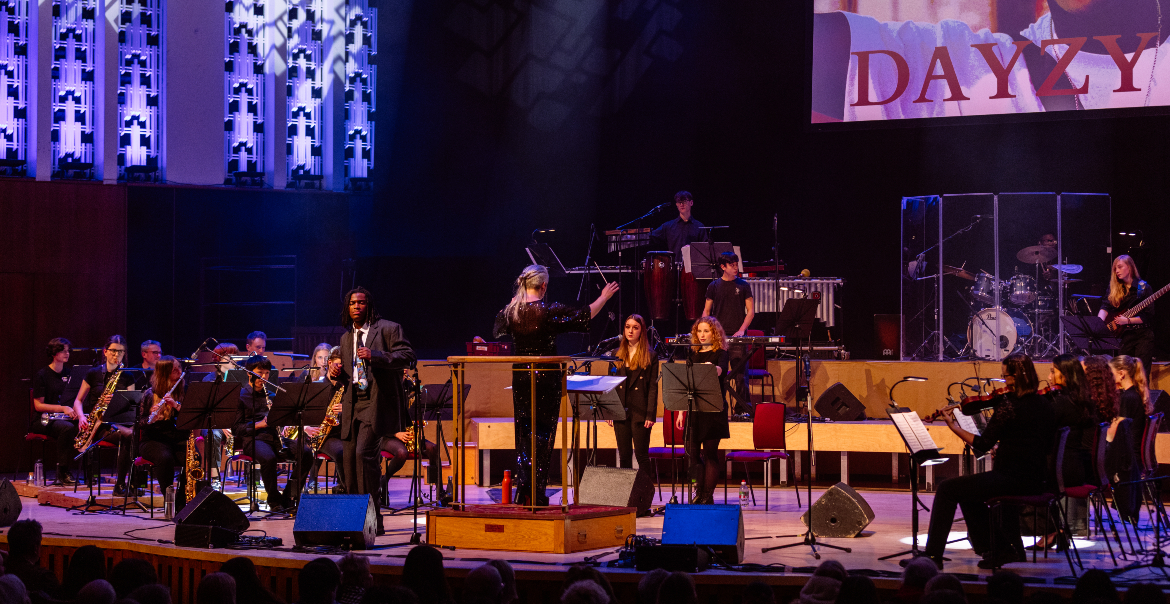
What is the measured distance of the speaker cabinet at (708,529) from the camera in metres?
6.29

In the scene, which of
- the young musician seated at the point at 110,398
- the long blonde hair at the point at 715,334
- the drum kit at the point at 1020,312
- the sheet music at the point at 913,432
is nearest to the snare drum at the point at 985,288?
the drum kit at the point at 1020,312

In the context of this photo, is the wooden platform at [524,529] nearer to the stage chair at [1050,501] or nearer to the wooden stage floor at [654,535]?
the wooden stage floor at [654,535]

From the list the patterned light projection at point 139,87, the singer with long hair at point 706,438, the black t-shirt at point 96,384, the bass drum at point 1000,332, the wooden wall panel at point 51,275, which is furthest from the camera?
the patterned light projection at point 139,87

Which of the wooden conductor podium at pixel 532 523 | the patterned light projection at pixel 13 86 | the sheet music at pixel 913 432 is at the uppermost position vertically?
the patterned light projection at pixel 13 86

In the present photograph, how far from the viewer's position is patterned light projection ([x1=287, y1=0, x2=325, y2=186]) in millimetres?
14312

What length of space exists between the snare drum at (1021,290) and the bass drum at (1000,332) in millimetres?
167

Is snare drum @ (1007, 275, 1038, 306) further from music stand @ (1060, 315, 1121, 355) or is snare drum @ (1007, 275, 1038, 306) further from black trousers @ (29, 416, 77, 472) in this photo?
black trousers @ (29, 416, 77, 472)

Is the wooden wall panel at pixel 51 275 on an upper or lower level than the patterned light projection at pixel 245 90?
lower

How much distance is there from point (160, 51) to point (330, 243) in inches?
117

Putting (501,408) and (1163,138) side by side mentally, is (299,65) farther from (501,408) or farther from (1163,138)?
(1163,138)

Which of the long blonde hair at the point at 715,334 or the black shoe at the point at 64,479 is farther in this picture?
the black shoe at the point at 64,479

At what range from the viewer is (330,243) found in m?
14.1

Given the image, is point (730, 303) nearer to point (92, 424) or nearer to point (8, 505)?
point (92, 424)

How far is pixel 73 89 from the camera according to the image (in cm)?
1309
